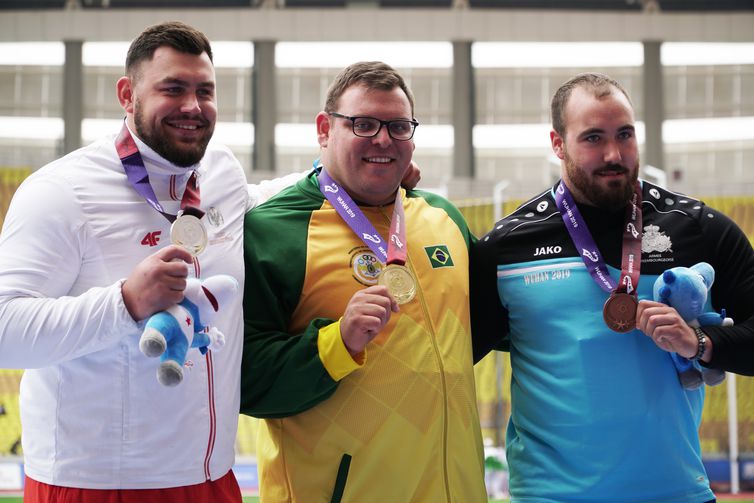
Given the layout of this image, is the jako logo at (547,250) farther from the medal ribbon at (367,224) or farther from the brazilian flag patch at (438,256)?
the medal ribbon at (367,224)

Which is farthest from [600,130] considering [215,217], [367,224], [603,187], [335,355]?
[215,217]

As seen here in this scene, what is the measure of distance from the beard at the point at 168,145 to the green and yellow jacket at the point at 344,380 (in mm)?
421

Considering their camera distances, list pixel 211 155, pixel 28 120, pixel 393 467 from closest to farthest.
Answer: pixel 393 467 < pixel 211 155 < pixel 28 120

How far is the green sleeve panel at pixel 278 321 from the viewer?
9.41 ft

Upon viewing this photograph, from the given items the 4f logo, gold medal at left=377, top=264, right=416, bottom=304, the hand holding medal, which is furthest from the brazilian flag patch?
the 4f logo

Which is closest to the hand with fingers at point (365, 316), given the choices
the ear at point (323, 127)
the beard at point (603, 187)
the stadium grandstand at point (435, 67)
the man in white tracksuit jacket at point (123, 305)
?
the man in white tracksuit jacket at point (123, 305)

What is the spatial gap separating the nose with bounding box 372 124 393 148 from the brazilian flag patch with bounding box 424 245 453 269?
0.43 meters

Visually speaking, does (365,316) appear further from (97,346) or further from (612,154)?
(612,154)

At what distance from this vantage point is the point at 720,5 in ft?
57.1

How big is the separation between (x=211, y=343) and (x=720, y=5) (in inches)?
685

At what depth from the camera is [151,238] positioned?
2686 millimetres

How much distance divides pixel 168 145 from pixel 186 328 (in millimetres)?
660

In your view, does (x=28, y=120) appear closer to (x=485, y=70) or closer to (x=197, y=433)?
(x=485, y=70)

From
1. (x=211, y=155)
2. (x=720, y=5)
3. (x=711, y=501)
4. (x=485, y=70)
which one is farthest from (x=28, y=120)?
(x=711, y=501)
